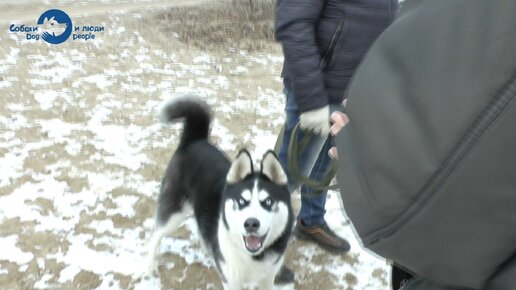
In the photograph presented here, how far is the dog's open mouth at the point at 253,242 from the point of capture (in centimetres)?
191

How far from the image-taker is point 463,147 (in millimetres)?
567

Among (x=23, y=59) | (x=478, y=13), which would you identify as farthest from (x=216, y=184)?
(x=23, y=59)

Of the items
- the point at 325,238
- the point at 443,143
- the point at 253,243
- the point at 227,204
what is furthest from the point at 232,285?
the point at 443,143

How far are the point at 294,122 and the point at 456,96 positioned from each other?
5.36 ft

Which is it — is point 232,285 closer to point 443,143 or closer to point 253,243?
point 253,243

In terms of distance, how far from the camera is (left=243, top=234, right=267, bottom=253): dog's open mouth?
1.91 meters

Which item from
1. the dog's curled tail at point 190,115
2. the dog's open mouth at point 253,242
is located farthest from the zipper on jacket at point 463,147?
the dog's curled tail at point 190,115

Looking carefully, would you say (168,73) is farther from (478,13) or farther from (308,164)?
(478,13)

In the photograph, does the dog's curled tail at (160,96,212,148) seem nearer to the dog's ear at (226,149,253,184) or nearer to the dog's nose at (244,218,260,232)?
the dog's ear at (226,149,253,184)

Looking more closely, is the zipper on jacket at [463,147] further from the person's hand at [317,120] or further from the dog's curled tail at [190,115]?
the dog's curled tail at [190,115]

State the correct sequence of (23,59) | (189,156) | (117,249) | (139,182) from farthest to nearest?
(23,59)
(139,182)
(117,249)
(189,156)

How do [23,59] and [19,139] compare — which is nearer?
[19,139]

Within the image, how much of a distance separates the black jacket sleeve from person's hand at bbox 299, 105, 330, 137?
0.03 metres

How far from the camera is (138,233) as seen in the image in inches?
112
